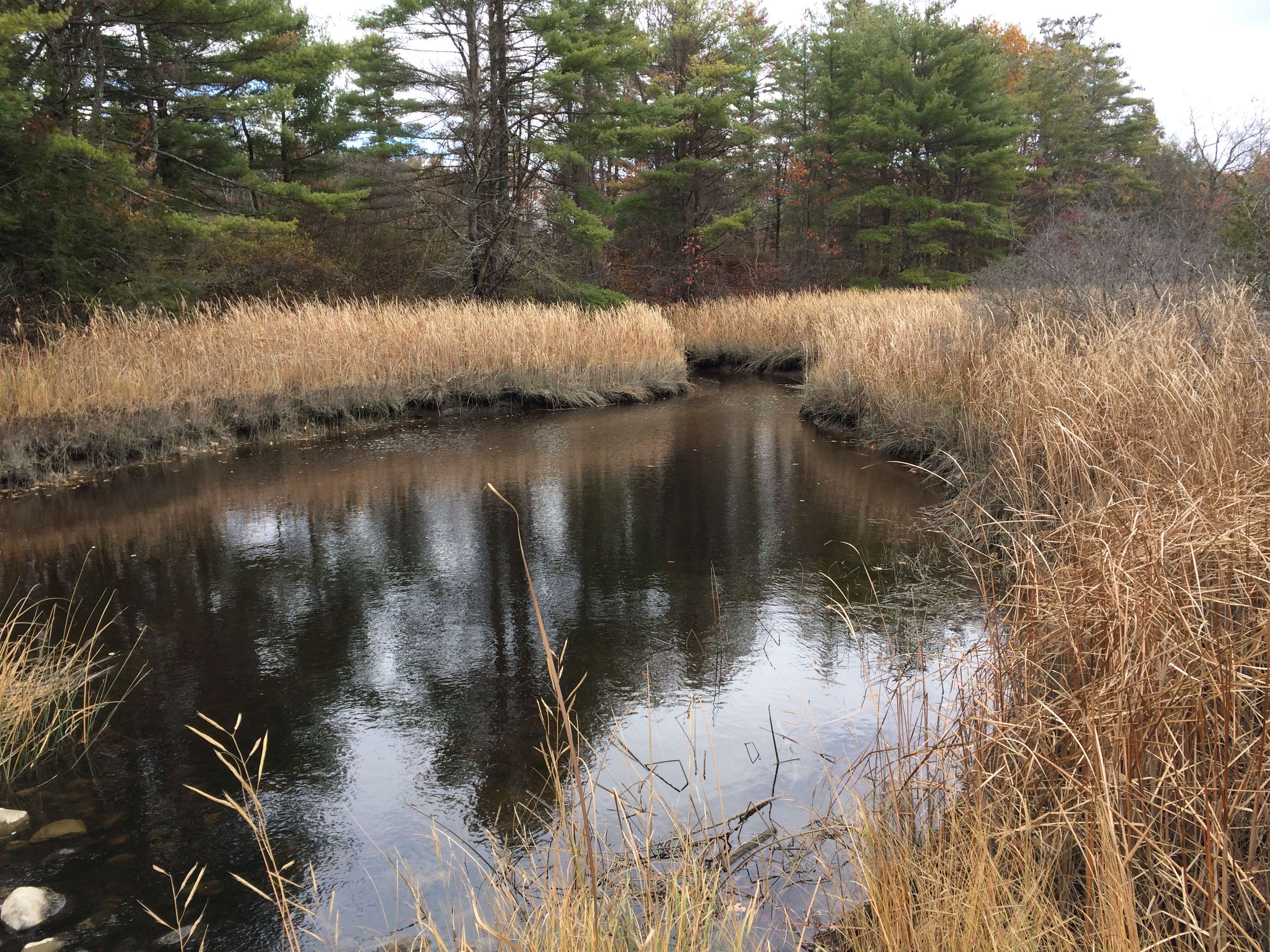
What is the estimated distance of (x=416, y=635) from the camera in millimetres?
4566

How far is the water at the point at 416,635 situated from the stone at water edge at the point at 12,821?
0.04m

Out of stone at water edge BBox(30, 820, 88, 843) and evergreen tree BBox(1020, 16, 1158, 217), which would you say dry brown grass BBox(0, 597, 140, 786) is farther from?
evergreen tree BBox(1020, 16, 1158, 217)

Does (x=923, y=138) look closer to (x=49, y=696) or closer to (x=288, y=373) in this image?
(x=288, y=373)

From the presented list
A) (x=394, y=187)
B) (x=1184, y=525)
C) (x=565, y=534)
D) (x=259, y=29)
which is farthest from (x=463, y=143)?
(x=1184, y=525)

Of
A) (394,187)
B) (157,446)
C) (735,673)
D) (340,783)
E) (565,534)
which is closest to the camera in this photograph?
(340,783)

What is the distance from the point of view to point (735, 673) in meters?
3.91

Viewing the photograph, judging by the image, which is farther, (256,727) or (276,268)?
(276,268)

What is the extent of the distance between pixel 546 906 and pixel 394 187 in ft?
→ 68.4

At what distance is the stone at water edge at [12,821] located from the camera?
9.30 feet

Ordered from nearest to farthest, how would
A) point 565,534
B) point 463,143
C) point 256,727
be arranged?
point 256,727 < point 565,534 < point 463,143

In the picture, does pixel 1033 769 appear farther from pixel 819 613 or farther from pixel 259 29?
pixel 259 29

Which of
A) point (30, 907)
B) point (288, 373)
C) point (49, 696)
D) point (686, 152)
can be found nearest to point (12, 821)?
point (30, 907)

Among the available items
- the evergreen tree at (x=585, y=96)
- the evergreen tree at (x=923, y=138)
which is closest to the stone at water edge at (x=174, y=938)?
the evergreen tree at (x=585, y=96)

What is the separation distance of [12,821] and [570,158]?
18155mm
